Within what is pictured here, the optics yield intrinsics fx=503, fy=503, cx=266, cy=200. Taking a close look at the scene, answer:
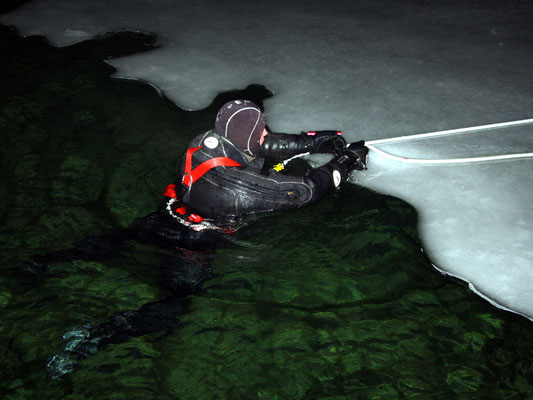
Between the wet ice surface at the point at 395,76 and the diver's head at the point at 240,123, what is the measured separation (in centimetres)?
113

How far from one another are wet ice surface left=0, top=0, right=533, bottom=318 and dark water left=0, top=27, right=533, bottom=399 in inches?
12.8

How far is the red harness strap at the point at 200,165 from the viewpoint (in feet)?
10.3

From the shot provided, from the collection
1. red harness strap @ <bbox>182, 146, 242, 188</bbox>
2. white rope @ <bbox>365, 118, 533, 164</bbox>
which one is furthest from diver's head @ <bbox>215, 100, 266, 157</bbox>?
white rope @ <bbox>365, 118, 533, 164</bbox>

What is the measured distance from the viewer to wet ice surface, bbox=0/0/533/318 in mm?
3428

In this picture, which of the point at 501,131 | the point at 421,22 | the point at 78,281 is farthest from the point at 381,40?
the point at 78,281

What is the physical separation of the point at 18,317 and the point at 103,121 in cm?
250

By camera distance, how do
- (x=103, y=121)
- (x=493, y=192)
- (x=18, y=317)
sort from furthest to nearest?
1. (x=103, y=121)
2. (x=493, y=192)
3. (x=18, y=317)

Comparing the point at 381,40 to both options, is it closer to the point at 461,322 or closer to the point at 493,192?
the point at 493,192

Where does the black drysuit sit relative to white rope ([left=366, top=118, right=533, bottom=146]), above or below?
below

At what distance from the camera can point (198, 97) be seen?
5168 millimetres

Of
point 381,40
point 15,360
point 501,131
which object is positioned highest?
point 381,40

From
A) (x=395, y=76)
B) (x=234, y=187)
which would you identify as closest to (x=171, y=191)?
(x=234, y=187)

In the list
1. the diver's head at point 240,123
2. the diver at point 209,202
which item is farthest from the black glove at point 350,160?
the diver's head at point 240,123

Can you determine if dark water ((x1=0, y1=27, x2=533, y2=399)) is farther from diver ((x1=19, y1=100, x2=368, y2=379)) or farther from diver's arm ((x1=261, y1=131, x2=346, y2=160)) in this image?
diver's arm ((x1=261, y1=131, x2=346, y2=160))
